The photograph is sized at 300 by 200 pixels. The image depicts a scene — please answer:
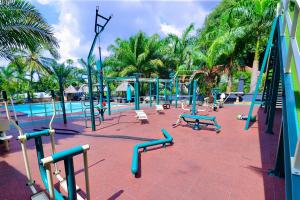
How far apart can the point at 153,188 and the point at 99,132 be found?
4.52 metres

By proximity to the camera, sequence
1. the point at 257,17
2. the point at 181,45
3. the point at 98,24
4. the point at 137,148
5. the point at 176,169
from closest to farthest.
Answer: the point at 176,169 < the point at 137,148 < the point at 98,24 < the point at 257,17 < the point at 181,45

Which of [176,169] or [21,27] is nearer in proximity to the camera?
[176,169]

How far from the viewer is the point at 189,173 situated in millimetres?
3588

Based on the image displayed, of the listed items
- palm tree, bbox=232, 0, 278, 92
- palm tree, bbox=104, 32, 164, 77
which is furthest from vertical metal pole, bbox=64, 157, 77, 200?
palm tree, bbox=104, 32, 164, 77

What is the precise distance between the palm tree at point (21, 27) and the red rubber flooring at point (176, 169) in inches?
142

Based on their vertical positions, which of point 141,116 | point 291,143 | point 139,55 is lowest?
point 141,116

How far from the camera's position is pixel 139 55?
70.9ft

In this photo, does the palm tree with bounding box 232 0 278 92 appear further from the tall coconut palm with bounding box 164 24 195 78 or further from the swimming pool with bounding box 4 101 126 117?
the swimming pool with bounding box 4 101 126 117

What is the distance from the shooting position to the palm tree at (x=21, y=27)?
5711 millimetres

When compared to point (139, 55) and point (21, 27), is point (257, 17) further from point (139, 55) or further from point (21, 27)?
point (21, 27)

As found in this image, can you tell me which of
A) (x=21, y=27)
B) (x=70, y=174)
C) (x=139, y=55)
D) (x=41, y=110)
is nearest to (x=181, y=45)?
(x=139, y=55)

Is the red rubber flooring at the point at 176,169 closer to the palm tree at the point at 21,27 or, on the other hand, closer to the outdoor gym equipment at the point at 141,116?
the outdoor gym equipment at the point at 141,116

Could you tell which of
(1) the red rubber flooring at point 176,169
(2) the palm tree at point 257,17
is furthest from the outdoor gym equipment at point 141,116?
(2) the palm tree at point 257,17

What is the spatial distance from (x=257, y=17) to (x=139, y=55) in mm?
12960
